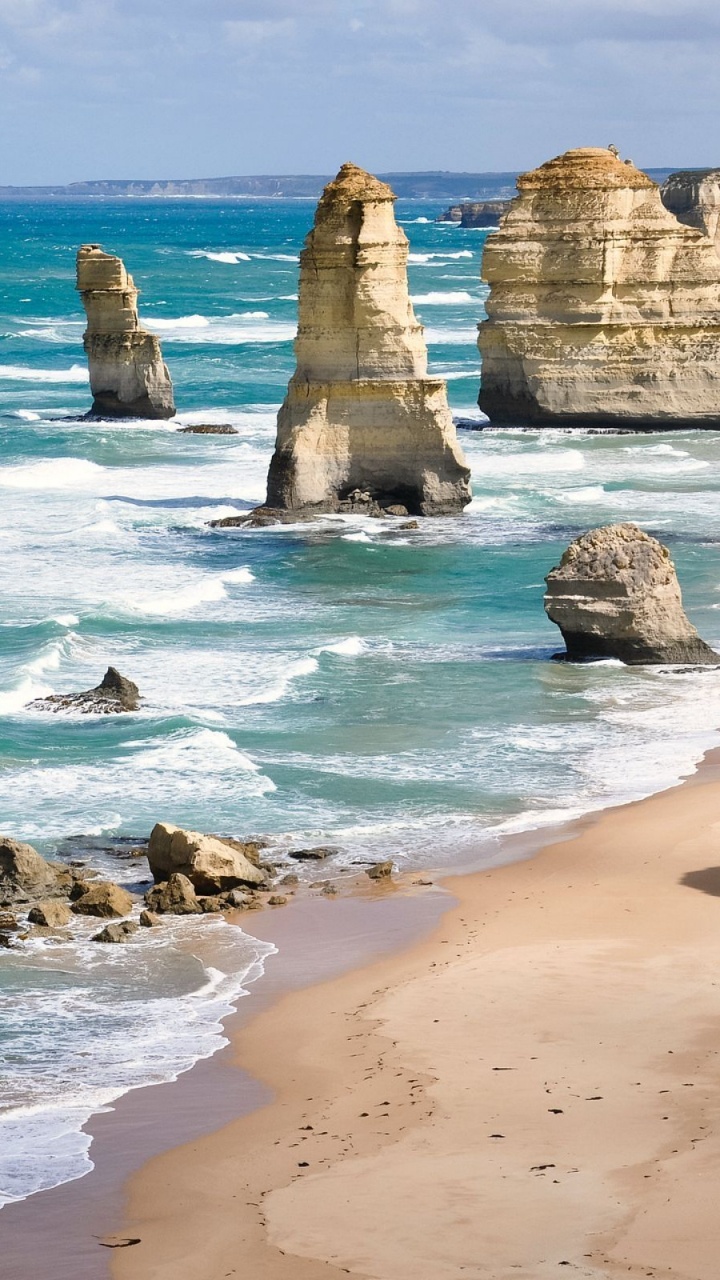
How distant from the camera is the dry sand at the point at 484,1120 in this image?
34.6 feet

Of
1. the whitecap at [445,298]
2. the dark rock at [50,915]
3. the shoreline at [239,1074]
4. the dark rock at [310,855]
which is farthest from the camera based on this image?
the whitecap at [445,298]

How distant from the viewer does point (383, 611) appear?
3117 centimetres

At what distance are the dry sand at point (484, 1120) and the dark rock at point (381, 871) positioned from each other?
3.63 ft

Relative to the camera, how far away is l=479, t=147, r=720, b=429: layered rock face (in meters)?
49.2

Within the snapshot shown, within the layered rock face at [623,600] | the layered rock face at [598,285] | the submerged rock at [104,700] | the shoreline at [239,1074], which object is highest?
the layered rock face at [598,285]

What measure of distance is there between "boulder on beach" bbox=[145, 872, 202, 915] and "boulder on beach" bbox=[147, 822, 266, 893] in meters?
0.22

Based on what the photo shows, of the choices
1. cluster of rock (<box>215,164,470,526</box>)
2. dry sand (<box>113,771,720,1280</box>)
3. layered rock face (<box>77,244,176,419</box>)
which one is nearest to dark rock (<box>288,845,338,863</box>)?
dry sand (<box>113,771,720,1280</box>)

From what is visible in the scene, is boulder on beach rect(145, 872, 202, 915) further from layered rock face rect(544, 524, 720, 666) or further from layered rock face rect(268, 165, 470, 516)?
layered rock face rect(268, 165, 470, 516)

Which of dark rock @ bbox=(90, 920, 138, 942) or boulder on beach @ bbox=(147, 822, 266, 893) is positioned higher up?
boulder on beach @ bbox=(147, 822, 266, 893)

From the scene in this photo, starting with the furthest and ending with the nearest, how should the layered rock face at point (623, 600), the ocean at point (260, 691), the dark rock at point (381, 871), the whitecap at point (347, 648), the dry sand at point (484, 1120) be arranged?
the whitecap at point (347, 648) → the layered rock face at point (623, 600) → the dark rock at point (381, 871) → the ocean at point (260, 691) → the dry sand at point (484, 1120)

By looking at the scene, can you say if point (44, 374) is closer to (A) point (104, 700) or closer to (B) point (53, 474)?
(B) point (53, 474)

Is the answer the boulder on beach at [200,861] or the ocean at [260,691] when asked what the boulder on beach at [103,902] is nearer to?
the ocean at [260,691]

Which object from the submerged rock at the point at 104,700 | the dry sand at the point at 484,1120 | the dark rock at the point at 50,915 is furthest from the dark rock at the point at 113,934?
the submerged rock at the point at 104,700

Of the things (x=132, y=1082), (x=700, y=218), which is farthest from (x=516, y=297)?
(x=132, y=1082)
